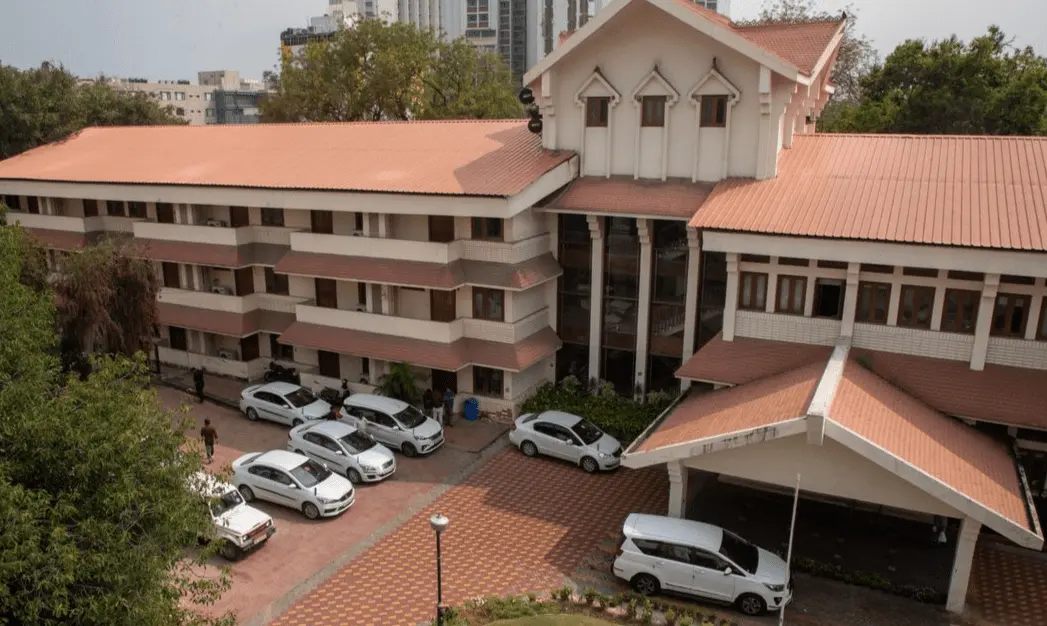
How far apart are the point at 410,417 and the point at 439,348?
276cm

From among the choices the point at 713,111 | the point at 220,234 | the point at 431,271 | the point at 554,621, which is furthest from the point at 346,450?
the point at 713,111

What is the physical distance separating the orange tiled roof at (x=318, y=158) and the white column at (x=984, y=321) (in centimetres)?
1407

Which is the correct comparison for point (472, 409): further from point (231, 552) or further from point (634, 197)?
point (231, 552)

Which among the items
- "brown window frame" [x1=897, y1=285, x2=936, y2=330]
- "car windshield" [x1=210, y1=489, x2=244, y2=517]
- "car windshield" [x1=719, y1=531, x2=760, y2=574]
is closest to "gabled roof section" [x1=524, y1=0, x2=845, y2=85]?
"brown window frame" [x1=897, y1=285, x2=936, y2=330]

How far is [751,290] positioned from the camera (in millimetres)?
23031

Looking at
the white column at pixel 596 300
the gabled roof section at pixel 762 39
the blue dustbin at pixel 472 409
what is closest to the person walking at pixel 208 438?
the blue dustbin at pixel 472 409

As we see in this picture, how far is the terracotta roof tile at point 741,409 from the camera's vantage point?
18234 millimetres

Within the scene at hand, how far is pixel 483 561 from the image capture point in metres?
19.4

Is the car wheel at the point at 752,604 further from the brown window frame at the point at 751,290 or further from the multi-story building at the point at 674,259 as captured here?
the brown window frame at the point at 751,290

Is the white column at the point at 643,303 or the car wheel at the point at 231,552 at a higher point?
the white column at the point at 643,303

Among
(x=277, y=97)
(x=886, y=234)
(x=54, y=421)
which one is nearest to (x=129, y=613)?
(x=54, y=421)

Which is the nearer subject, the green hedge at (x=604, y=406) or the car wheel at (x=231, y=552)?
the car wheel at (x=231, y=552)

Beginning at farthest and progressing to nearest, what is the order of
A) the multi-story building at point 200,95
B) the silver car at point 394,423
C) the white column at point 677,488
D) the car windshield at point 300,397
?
the multi-story building at point 200,95
the car windshield at point 300,397
the silver car at point 394,423
the white column at point 677,488

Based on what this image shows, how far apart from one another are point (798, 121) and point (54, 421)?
27.2 meters
